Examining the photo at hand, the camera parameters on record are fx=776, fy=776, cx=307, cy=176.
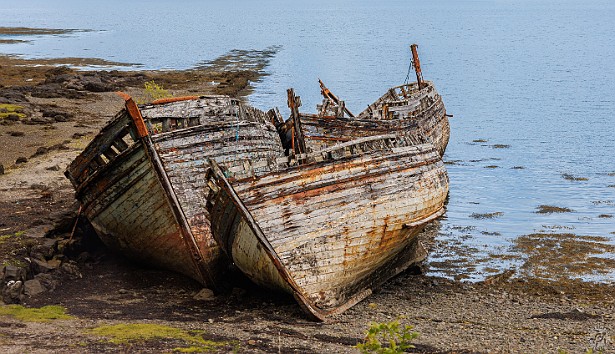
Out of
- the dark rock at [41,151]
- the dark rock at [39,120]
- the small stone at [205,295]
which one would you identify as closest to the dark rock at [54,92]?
the dark rock at [39,120]

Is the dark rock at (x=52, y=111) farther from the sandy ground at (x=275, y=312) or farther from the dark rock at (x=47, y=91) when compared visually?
the sandy ground at (x=275, y=312)

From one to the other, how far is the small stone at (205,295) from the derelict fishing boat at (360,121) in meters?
4.35

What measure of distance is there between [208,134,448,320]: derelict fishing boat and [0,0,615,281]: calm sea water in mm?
3212

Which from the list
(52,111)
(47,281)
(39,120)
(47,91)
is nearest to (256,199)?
(47,281)

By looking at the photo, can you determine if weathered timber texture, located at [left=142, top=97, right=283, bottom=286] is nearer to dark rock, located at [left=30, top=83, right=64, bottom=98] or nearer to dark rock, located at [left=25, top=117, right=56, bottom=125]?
dark rock, located at [left=25, top=117, right=56, bottom=125]

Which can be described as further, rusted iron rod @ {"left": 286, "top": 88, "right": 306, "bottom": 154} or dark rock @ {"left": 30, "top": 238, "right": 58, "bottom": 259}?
rusted iron rod @ {"left": 286, "top": 88, "right": 306, "bottom": 154}

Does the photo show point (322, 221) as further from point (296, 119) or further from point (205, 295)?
point (296, 119)

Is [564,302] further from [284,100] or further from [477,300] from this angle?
[284,100]

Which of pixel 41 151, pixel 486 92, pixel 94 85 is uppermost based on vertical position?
pixel 41 151

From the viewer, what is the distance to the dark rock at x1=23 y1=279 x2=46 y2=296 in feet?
41.7

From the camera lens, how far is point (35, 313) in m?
11.6

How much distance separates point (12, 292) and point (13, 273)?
58cm

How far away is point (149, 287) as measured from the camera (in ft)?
46.0

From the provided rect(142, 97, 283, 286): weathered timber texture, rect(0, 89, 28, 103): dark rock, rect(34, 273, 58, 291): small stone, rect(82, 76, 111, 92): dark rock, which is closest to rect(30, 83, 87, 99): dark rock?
rect(0, 89, 28, 103): dark rock
